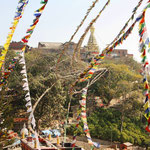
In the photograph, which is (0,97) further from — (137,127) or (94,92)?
(94,92)

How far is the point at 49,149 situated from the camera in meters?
8.75

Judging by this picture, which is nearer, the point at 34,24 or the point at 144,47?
the point at 144,47

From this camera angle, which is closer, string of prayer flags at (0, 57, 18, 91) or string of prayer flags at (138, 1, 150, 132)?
string of prayer flags at (138, 1, 150, 132)

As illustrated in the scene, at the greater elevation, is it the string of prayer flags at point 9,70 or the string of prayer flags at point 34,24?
the string of prayer flags at point 34,24

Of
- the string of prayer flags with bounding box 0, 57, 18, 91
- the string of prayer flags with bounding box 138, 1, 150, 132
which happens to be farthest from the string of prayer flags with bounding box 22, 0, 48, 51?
the string of prayer flags with bounding box 138, 1, 150, 132

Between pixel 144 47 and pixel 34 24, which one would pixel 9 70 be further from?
pixel 144 47

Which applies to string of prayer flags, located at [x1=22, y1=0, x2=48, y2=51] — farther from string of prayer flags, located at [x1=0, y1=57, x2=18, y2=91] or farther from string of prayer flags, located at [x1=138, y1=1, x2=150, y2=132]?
string of prayer flags, located at [x1=138, y1=1, x2=150, y2=132]

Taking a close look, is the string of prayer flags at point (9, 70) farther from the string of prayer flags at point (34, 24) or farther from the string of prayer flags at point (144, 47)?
the string of prayer flags at point (144, 47)

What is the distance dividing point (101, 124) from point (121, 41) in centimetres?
1625

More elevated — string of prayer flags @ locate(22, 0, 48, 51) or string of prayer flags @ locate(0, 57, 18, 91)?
string of prayer flags @ locate(22, 0, 48, 51)

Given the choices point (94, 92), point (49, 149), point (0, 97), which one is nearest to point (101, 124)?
point (94, 92)

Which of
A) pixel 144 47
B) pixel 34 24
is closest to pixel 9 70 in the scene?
pixel 34 24

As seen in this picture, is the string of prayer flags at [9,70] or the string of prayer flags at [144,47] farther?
the string of prayer flags at [9,70]

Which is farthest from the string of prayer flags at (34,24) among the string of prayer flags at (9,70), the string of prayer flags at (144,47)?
the string of prayer flags at (144,47)
